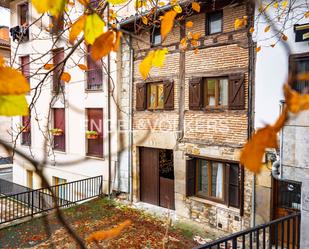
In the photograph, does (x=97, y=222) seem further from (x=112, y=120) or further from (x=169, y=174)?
(x=112, y=120)

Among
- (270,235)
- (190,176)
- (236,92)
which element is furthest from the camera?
(190,176)

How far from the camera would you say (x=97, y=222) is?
8.65 m

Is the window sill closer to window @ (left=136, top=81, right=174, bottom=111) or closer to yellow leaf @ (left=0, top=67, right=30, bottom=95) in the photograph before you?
window @ (left=136, top=81, right=174, bottom=111)

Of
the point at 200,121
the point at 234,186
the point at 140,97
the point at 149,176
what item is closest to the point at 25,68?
the point at 140,97

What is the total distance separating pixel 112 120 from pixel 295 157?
7.38 m

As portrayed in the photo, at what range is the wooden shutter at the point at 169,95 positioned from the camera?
8.97m

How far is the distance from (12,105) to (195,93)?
7.71 m

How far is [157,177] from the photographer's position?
9820mm

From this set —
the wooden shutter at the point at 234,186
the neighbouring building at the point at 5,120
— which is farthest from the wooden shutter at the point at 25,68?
the wooden shutter at the point at 234,186

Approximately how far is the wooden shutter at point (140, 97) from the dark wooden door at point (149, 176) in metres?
1.40

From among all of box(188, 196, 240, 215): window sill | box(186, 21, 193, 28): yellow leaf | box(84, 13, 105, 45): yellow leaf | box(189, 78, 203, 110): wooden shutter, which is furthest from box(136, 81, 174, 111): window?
box(84, 13, 105, 45): yellow leaf

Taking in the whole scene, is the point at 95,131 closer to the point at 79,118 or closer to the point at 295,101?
the point at 79,118

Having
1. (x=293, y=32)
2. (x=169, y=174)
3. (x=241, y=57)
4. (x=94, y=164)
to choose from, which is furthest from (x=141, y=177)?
(x=293, y=32)

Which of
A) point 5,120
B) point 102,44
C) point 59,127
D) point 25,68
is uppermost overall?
point 25,68
